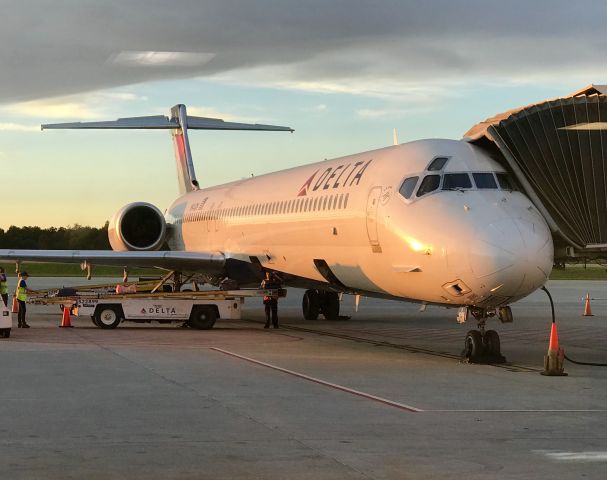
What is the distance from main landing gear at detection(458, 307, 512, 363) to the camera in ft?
49.3

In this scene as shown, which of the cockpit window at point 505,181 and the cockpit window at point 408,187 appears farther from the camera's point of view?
the cockpit window at point 408,187

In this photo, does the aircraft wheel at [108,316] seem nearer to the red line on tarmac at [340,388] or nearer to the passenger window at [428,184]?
the red line on tarmac at [340,388]

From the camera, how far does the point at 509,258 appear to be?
44.8 feet

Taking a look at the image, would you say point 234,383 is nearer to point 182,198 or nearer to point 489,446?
point 489,446

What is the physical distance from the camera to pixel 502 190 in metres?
15.1

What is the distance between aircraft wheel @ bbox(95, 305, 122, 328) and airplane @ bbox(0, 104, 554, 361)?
95.1 inches

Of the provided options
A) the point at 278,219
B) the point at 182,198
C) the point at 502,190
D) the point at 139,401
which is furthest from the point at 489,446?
the point at 182,198

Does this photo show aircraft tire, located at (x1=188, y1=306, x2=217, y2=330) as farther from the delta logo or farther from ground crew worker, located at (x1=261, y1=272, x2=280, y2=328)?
the delta logo

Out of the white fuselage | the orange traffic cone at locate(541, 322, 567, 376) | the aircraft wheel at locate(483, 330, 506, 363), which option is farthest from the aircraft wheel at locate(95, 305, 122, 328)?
the orange traffic cone at locate(541, 322, 567, 376)

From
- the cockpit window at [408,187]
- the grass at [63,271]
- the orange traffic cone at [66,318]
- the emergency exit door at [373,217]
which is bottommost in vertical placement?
the orange traffic cone at [66,318]

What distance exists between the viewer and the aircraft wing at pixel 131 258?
2420 cm

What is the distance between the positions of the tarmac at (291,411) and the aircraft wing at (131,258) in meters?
5.20

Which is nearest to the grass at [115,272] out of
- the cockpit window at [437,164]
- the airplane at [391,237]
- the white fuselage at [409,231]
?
the airplane at [391,237]

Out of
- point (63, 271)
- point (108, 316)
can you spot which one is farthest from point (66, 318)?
point (63, 271)
